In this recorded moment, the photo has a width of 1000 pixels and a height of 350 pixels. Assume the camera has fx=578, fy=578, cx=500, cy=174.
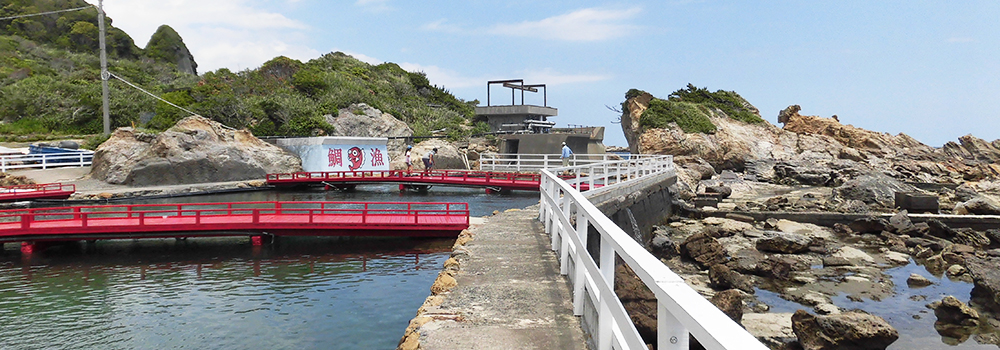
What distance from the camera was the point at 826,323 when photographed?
7844 millimetres

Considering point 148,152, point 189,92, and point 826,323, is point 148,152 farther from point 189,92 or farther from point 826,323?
point 826,323

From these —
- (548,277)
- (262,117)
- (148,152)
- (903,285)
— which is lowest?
(903,285)

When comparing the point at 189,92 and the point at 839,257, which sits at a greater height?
the point at 189,92

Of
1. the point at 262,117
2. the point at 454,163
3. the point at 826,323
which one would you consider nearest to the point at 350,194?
the point at 454,163

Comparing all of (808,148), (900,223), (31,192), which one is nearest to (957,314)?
(900,223)

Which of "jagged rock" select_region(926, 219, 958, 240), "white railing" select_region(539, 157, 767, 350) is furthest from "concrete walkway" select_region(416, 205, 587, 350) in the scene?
"jagged rock" select_region(926, 219, 958, 240)

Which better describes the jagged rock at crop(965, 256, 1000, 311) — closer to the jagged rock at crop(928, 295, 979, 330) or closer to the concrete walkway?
the jagged rock at crop(928, 295, 979, 330)

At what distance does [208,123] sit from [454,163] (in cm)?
1777

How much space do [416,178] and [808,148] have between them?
3711cm

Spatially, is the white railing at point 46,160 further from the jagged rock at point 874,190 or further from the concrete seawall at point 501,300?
the jagged rock at point 874,190

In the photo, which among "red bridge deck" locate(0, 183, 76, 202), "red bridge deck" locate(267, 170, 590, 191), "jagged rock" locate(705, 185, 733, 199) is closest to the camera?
"red bridge deck" locate(0, 183, 76, 202)

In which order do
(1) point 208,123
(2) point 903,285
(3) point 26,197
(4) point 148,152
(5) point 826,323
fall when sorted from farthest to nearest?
(1) point 208,123 < (4) point 148,152 < (3) point 26,197 < (2) point 903,285 < (5) point 826,323

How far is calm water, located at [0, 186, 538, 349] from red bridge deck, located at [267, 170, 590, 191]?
14.7m

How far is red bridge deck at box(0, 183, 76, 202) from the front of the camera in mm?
26125
